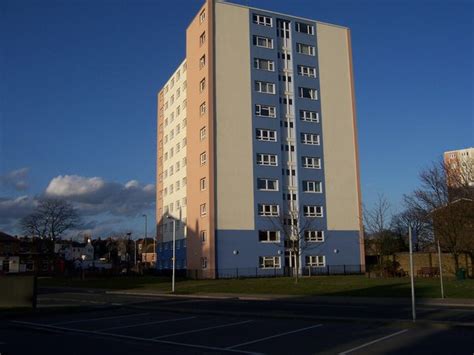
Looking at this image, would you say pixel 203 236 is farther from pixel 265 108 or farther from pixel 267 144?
pixel 265 108

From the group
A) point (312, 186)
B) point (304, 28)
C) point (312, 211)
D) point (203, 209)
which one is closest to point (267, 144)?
point (312, 186)

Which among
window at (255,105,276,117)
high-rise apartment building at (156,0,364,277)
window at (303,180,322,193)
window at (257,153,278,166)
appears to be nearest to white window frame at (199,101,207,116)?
high-rise apartment building at (156,0,364,277)

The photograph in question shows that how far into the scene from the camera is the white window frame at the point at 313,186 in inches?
2376

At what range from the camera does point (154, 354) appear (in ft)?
36.7

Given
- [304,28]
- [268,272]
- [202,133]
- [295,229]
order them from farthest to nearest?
[304,28]
[202,133]
[268,272]
[295,229]

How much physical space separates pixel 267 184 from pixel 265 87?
11252 mm

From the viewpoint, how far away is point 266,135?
59.4m

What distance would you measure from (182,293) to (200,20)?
3826cm

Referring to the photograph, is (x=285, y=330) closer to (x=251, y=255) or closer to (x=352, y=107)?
(x=251, y=255)

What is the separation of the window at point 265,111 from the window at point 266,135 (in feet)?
5.99

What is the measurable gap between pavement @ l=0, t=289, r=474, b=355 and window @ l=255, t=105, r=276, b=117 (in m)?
40.1

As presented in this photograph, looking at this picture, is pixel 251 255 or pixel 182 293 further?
pixel 251 255

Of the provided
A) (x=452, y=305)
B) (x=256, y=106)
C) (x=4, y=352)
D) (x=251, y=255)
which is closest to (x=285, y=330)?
(x=4, y=352)

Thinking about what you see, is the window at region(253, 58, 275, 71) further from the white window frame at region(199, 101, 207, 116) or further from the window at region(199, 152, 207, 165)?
the window at region(199, 152, 207, 165)
